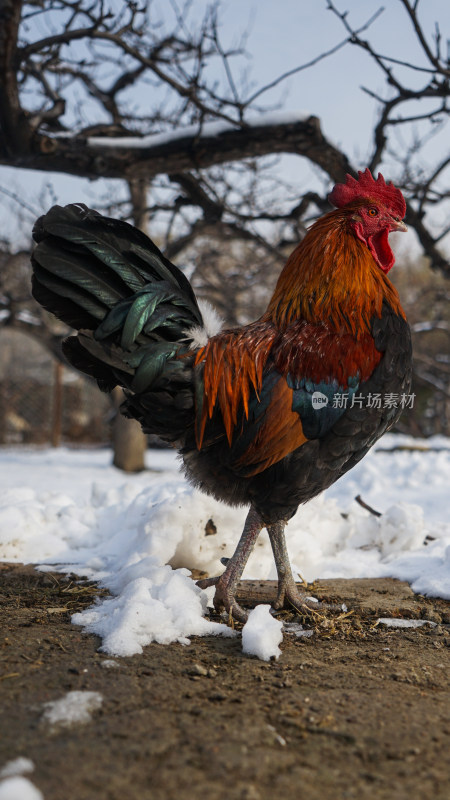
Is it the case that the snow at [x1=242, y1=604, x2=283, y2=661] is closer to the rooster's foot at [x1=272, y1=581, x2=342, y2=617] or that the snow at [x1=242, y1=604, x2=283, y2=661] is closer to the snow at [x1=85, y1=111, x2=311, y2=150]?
the rooster's foot at [x1=272, y1=581, x2=342, y2=617]

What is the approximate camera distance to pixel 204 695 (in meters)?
2.01

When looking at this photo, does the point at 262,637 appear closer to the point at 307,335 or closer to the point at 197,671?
the point at 197,671

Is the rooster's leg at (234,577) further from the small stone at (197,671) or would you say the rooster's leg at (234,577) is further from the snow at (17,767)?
the snow at (17,767)

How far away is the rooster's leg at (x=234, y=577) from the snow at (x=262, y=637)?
0.53 meters

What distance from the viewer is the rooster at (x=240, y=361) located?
2.79 metres

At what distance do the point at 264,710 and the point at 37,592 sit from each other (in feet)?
6.43

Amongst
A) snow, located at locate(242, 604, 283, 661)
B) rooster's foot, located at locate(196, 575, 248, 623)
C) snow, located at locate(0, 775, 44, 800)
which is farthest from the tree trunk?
snow, located at locate(0, 775, 44, 800)

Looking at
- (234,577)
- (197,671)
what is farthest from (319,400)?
(197,671)

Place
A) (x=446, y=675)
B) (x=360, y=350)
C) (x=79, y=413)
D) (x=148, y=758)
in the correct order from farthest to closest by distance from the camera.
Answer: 1. (x=79, y=413)
2. (x=360, y=350)
3. (x=446, y=675)
4. (x=148, y=758)

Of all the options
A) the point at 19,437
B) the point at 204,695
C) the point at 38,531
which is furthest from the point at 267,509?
the point at 19,437

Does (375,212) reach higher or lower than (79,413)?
higher

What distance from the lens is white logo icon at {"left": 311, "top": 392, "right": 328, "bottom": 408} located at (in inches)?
114

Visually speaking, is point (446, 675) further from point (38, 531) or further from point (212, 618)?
point (38, 531)

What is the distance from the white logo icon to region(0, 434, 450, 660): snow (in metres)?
1.08
